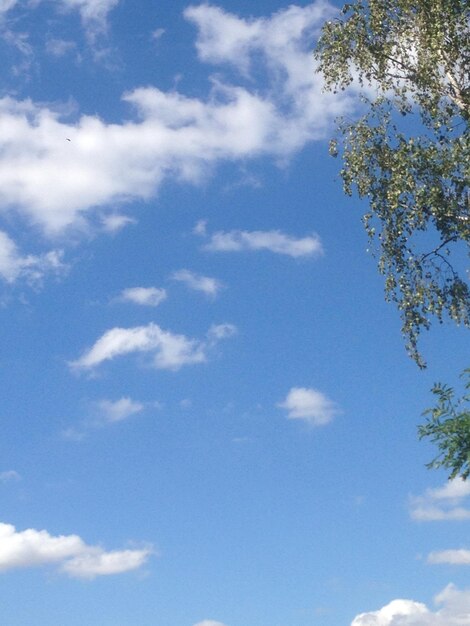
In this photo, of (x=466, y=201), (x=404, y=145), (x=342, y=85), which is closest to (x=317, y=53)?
(x=342, y=85)

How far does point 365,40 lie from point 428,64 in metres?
3.48

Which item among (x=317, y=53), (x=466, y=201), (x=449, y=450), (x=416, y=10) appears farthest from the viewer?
(x=317, y=53)

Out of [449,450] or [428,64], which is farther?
[428,64]

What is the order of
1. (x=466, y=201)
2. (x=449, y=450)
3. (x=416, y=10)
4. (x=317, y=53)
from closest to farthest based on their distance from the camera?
(x=449, y=450) < (x=466, y=201) < (x=416, y=10) < (x=317, y=53)

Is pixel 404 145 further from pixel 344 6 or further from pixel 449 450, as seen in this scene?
pixel 449 450

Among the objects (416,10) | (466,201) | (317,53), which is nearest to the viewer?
(466,201)

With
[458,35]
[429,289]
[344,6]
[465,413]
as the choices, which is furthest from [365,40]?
[465,413]

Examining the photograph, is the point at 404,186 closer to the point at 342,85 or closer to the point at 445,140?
the point at 445,140

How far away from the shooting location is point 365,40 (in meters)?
35.2

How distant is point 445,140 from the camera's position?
3184 centimetres

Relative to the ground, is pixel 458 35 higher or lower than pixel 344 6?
lower

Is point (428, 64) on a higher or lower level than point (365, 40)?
lower

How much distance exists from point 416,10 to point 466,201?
26.2ft

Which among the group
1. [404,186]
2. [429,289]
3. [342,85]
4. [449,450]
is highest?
[342,85]
